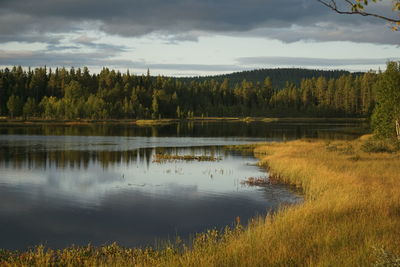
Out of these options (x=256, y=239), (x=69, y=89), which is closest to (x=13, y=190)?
(x=256, y=239)

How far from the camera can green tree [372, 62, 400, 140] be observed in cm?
5962

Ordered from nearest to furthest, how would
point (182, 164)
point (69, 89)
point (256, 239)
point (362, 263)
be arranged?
point (362, 263) → point (256, 239) → point (182, 164) → point (69, 89)

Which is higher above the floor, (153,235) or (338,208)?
(338,208)

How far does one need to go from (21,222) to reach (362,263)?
736 inches

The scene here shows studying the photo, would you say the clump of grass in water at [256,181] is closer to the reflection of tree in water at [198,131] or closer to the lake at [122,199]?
the lake at [122,199]

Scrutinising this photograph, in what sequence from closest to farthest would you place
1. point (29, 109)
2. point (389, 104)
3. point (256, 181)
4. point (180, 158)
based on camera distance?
point (256, 181), point (180, 158), point (389, 104), point (29, 109)

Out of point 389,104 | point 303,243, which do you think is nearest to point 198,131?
point 389,104

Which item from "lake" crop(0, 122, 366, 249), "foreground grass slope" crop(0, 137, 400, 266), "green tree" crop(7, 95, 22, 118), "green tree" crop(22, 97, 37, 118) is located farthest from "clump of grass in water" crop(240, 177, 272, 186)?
"green tree" crop(7, 95, 22, 118)

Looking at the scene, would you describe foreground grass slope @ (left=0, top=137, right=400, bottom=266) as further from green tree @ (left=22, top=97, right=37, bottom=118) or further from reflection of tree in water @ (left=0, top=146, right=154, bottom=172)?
green tree @ (left=22, top=97, right=37, bottom=118)

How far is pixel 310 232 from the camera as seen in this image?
15250 millimetres

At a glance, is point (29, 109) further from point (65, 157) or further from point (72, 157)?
point (72, 157)

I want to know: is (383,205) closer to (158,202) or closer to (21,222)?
(158,202)

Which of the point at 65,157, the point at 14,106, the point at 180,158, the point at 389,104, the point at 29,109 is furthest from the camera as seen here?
the point at 14,106

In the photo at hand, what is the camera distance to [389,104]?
6034 cm
